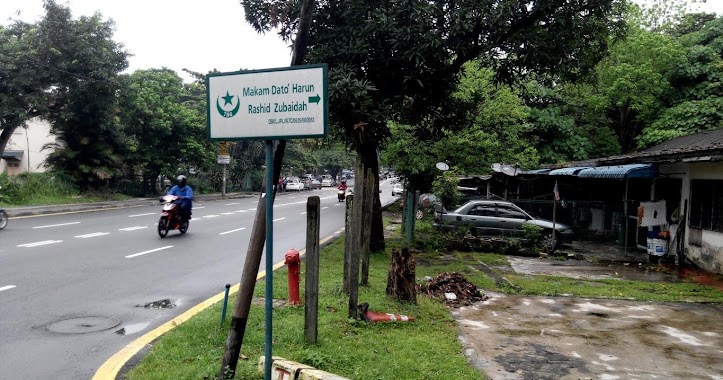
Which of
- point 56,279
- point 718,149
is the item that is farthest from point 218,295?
point 718,149

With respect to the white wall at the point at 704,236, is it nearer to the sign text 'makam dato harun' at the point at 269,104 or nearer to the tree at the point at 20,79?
the sign text 'makam dato harun' at the point at 269,104

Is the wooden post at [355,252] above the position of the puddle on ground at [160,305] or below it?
above

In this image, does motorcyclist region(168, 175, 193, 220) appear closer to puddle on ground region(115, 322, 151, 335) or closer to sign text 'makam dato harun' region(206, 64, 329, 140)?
puddle on ground region(115, 322, 151, 335)

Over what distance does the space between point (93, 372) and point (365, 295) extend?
3.74 metres

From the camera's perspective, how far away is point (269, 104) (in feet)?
12.4

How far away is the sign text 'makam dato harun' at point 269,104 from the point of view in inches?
144

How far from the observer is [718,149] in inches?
362

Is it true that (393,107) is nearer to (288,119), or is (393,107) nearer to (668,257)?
(288,119)

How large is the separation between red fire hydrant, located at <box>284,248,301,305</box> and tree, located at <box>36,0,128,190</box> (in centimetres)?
2164

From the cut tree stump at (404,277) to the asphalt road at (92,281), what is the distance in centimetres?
288

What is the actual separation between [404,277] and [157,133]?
28.0 m

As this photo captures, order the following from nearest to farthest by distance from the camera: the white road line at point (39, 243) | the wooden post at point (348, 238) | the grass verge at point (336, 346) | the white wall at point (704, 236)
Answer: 1. the grass verge at point (336, 346)
2. the wooden post at point (348, 238)
3. the white wall at point (704, 236)
4. the white road line at point (39, 243)

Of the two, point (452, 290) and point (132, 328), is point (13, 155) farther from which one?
point (452, 290)

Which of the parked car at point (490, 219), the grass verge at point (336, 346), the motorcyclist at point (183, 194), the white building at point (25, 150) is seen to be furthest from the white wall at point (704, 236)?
the white building at point (25, 150)
